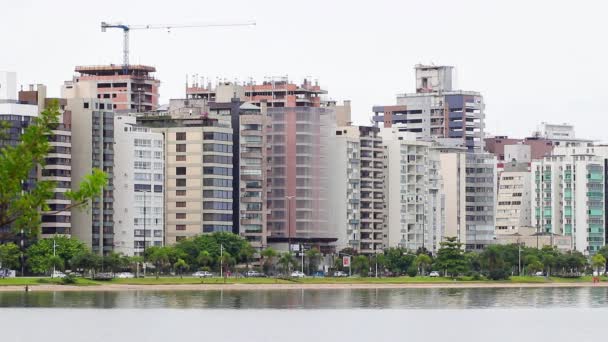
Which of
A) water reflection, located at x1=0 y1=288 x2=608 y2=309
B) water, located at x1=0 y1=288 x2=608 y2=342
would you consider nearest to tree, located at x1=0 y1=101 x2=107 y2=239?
water, located at x1=0 y1=288 x2=608 y2=342

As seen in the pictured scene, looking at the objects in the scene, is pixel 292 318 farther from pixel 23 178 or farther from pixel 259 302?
pixel 23 178

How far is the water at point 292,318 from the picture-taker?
12094 cm

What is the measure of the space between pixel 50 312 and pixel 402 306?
40693 millimetres

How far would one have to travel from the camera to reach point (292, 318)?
146 meters

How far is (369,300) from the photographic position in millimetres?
192875

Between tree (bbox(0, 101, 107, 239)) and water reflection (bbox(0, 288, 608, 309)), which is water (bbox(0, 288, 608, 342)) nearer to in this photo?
water reflection (bbox(0, 288, 608, 309))

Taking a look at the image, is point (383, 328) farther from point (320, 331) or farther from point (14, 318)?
point (14, 318)

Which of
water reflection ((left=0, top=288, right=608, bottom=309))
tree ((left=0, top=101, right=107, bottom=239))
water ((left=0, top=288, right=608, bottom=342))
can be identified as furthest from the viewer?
water reflection ((left=0, top=288, right=608, bottom=309))

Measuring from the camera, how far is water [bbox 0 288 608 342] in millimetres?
120938

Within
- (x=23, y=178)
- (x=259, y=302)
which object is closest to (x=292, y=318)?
(x=259, y=302)

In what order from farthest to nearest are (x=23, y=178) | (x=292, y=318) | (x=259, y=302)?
(x=259, y=302), (x=292, y=318), (x=23, y=178)

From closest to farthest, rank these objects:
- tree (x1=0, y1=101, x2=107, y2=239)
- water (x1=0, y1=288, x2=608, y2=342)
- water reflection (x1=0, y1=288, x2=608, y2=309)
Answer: tree (x1=0, y1=101, x2=107, y2=239), water (x1=0, y1=288, x2=608, y2=342), water reflection (x1=0, y1=288, x2=608, y2=309)

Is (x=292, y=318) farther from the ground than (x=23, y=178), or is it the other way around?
(x=23, y=178)

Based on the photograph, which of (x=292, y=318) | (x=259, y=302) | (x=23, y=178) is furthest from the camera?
(x=259, y=302)
